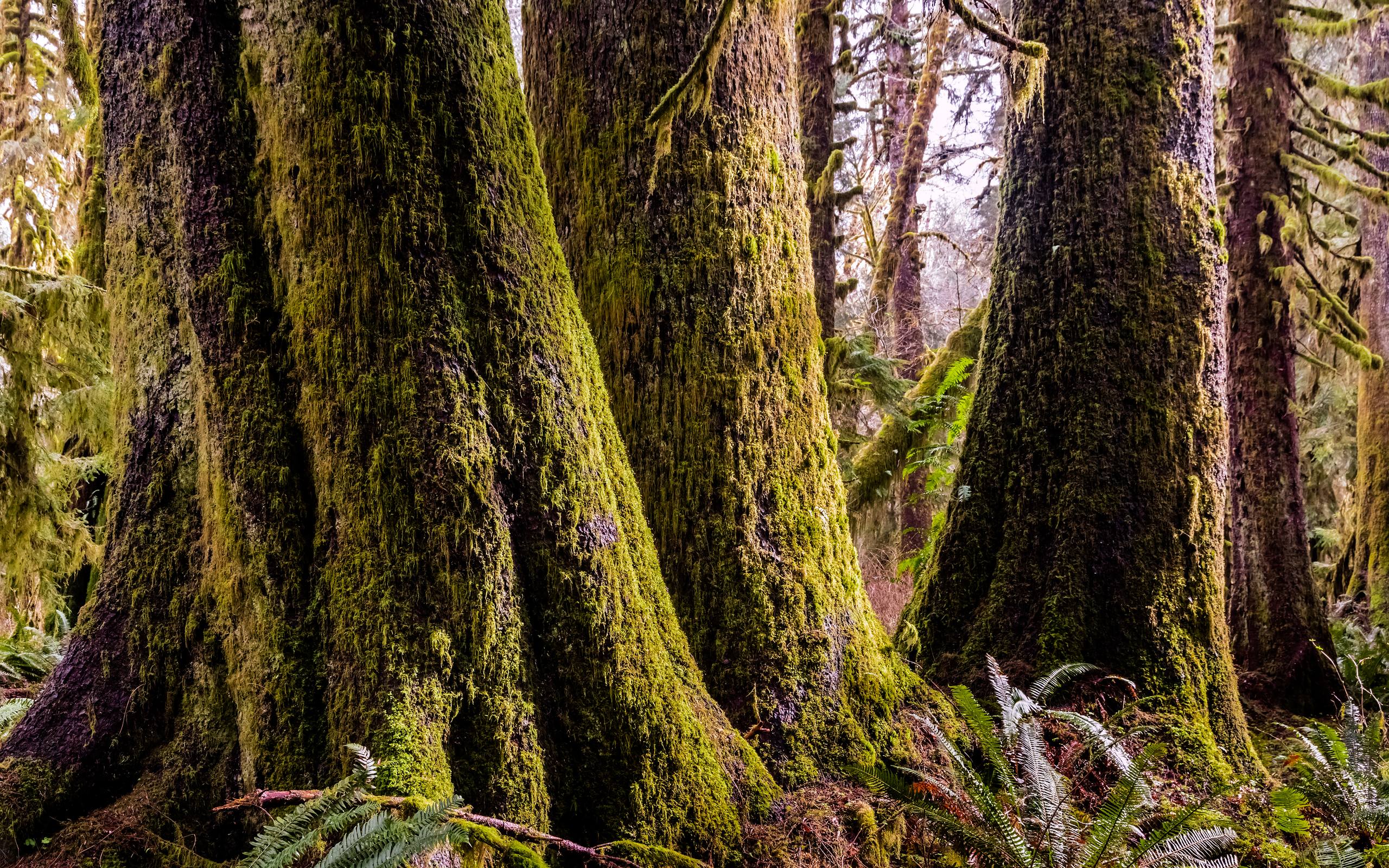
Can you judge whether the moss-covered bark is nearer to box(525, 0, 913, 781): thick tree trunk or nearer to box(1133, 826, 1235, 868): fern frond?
box(525, 0, 913, 781): thick tree trunk

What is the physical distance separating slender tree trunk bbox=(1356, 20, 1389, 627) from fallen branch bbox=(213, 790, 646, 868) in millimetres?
8729

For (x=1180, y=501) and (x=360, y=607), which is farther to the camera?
(x=1180, y=501)

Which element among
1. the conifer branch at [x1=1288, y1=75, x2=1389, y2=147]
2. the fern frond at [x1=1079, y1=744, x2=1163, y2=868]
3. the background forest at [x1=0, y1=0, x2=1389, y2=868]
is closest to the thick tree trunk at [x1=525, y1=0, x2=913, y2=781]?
the background forest at [x1=0, y1=0, x2=1389, y2=868]

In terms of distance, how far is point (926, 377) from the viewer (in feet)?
24.6

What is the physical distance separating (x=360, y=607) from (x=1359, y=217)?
12.3 meters

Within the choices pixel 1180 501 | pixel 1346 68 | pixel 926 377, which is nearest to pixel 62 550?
pixel 1180 501

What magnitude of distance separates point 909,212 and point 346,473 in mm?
10204

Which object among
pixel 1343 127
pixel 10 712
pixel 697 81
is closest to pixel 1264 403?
pixel 1343 127

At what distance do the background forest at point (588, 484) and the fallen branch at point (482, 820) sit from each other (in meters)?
0.01

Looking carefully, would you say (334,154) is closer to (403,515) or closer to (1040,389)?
(403,515)

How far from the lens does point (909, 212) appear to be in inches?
430

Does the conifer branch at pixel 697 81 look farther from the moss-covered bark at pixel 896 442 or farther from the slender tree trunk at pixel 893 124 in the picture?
the slender tree trunk at pixel 893 124

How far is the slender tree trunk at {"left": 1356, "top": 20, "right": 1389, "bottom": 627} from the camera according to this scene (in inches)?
319

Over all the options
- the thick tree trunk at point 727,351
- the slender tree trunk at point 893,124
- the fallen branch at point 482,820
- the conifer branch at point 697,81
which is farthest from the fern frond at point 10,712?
the slender tree trunk at point 893,124
